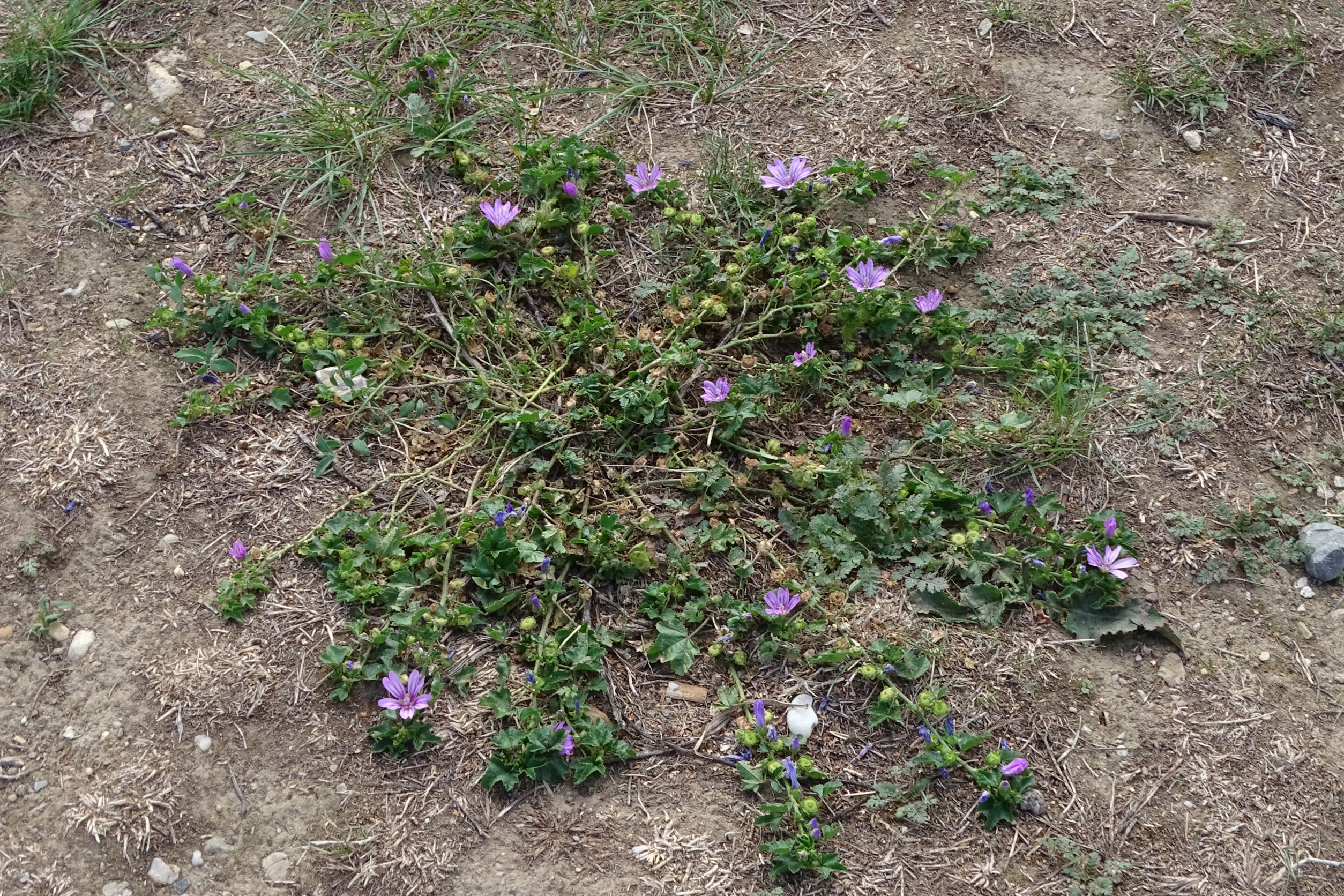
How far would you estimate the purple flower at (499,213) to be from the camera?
327 cm

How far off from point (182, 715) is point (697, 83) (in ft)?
8.86

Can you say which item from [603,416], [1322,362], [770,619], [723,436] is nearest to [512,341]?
[603,416]

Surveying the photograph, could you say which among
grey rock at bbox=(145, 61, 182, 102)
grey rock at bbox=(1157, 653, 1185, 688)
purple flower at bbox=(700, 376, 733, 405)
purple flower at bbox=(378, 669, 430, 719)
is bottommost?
grey rock at bbox=(1157, 653, 1185, 688)

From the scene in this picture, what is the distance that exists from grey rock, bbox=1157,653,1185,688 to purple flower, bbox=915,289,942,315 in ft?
3.89

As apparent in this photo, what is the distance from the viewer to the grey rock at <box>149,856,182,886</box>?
2.32 metres

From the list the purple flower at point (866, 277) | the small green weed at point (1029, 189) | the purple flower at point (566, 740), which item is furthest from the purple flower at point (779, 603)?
the small green weed at point (1029, 189)

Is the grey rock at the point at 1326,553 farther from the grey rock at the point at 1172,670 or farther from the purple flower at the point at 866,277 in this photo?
the purple flower at the point at 866,277

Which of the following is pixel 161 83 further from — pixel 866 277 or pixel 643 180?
pixel 866 277

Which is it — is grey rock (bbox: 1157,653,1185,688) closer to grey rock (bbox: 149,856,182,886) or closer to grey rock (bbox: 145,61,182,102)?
grey rock (bbox: 149,856,182,886)

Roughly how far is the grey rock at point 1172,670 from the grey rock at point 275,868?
7.06ft

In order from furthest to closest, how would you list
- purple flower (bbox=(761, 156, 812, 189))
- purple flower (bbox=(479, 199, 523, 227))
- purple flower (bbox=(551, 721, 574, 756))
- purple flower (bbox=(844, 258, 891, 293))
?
purple flower (bbox=(761, 156, 812, 189)) < purple flower (bbox=(479, 199, 523, 227)) < purple flower (bbox=(844, 258, 891, 293)) < purple flower (bbox=(551, 721, 574, 756))

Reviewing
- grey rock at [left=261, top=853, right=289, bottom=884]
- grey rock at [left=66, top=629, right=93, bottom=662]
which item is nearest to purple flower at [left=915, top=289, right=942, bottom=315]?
grey rock at [left=261, top=853, right=289, bottom=884]

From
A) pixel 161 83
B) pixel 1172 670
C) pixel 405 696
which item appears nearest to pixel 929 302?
pixel 1172 670

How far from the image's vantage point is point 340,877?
2326 mm
